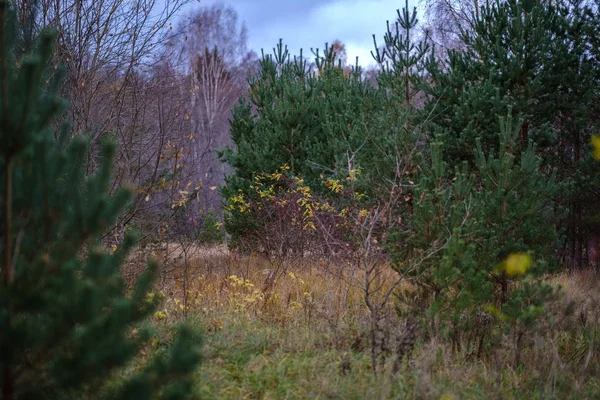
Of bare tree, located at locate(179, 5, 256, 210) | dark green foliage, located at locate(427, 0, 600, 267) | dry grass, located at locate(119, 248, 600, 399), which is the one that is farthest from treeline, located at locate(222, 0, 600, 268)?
bare tree, located at locate(179, 5, 256, 210)

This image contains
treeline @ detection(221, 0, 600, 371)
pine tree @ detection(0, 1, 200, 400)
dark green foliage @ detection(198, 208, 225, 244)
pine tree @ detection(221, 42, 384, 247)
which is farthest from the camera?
dark green foliage @ detection(198, 208, 225, 244)

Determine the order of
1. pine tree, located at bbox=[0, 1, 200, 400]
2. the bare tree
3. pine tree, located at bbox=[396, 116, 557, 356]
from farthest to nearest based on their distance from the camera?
1. the bare tree
2. pine tree, located at bbox=[396, 116, 557, 356]
3. pine tree, located at bbox=[0, 1, 200, 400]

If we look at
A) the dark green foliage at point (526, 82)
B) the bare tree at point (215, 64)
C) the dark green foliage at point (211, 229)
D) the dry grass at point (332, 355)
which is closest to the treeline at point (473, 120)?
the dark green foliage at point (526, 82)

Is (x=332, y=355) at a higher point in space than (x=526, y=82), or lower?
lower

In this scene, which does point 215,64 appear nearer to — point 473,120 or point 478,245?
point 473,120

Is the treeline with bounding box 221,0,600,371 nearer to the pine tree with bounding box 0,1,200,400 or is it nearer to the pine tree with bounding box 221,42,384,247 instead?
the pine tree with bounding box 221,42,384,247

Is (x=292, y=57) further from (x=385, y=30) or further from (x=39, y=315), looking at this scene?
(x=39, y=315)

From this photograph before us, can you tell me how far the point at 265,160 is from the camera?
10469 millimetres

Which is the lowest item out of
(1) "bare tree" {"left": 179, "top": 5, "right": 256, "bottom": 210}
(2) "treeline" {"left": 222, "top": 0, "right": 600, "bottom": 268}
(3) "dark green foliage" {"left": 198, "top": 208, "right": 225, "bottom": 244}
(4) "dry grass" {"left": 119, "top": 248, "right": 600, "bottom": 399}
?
(4) "dry grass" {"left": 119, "top": 248, "right": 600, "bottom": 399}

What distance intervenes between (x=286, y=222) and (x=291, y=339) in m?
4.94

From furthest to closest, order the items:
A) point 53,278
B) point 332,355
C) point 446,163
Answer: point 446,163
point 332,355
point 53,278

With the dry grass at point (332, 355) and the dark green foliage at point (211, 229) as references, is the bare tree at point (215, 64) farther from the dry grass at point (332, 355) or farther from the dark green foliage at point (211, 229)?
the dry grass at point (332, 355)

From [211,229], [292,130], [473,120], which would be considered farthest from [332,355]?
[211,229]

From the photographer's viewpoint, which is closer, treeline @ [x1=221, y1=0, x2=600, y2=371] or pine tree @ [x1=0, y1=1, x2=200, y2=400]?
pine tree @ [x1=0, y1=1, x2=200, y2=400]
